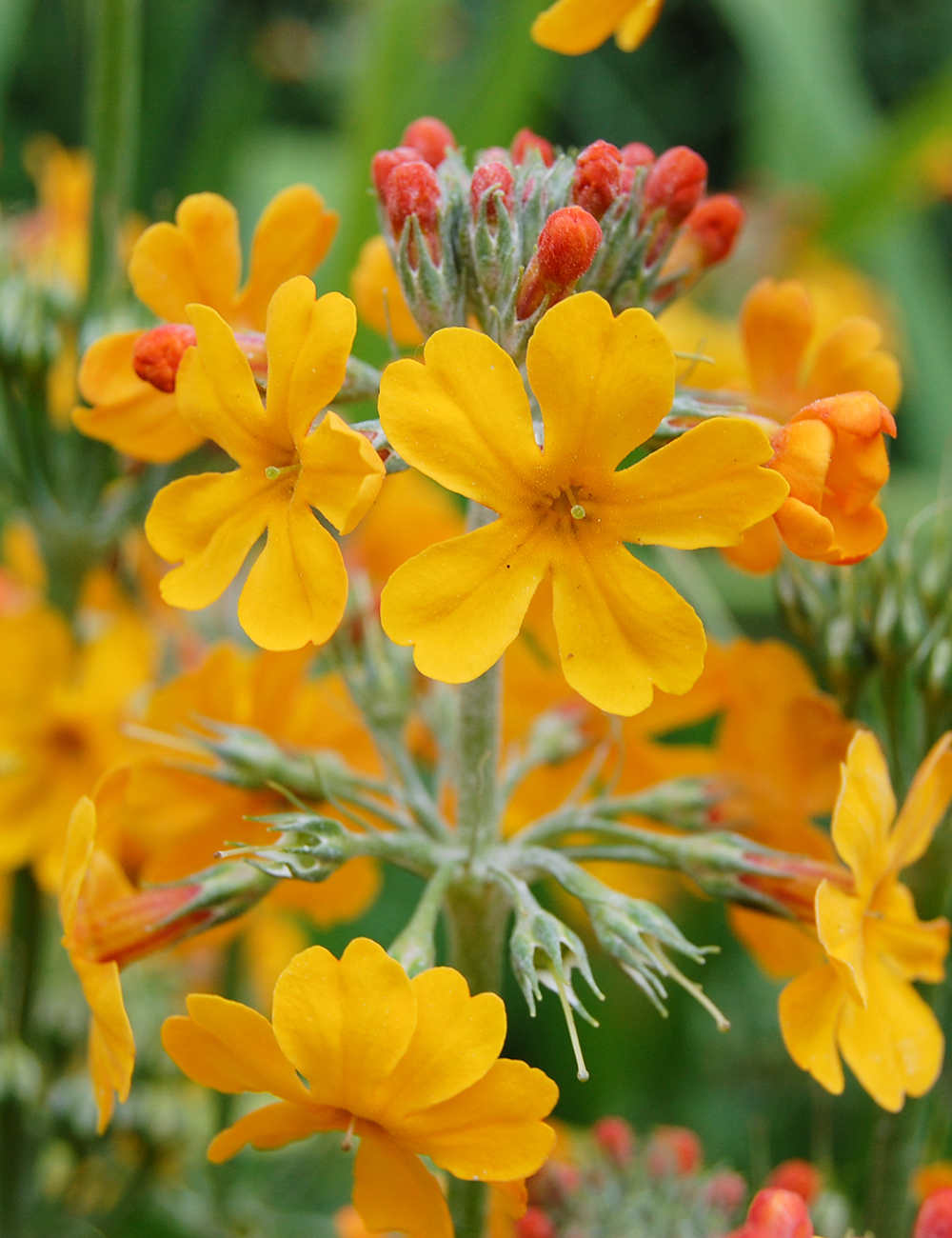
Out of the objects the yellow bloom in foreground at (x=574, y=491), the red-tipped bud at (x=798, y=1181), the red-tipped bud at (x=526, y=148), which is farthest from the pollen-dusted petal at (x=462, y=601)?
the red-tipped bud at (x=798, y=1181)

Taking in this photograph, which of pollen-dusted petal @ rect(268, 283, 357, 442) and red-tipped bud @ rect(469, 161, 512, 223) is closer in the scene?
Result: pollen-dusted petal @ rect(268, 283, 357, 442)

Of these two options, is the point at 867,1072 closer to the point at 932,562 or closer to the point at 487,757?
the point at 487,757

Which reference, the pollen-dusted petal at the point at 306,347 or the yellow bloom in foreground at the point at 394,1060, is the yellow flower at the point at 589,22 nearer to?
the pollen-dusted petal at the point at 306,347

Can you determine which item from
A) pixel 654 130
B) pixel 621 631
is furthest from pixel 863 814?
pixel 654 130

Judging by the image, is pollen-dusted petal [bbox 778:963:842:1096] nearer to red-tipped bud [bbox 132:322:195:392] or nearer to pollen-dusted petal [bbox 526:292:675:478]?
pollen-dusted petal [bbox 526:292:675:478]

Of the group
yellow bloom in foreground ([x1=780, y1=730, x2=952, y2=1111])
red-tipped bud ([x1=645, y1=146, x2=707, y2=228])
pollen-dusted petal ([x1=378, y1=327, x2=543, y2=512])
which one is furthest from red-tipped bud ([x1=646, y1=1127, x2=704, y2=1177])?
red-tipped bud ([x1=645, y1=146, x2=707, y2=228])

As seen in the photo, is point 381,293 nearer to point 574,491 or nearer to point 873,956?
point 574,491

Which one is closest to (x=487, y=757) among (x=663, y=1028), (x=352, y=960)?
(x=352, y=960)
